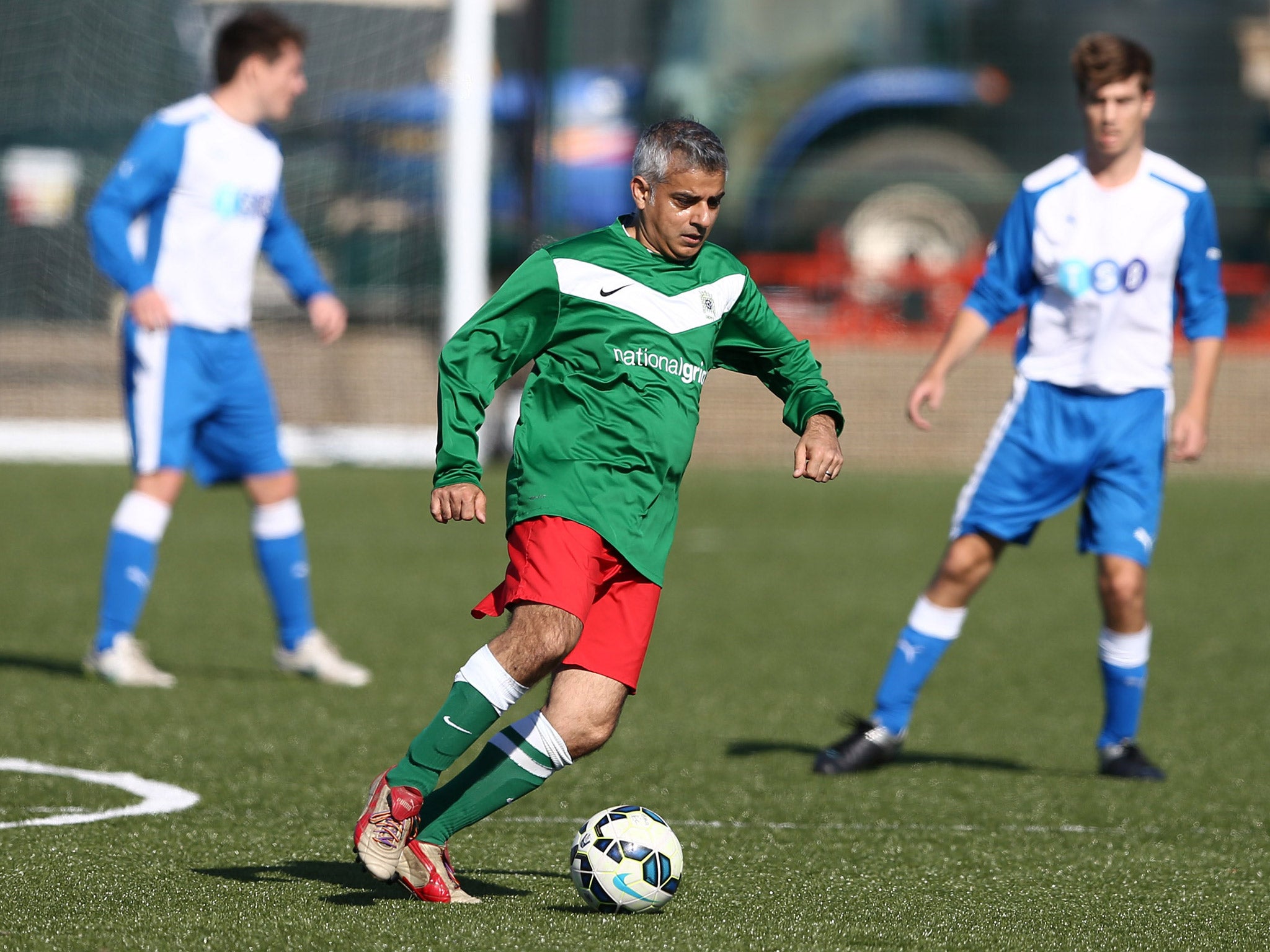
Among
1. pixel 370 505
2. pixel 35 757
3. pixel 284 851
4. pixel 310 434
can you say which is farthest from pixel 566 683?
pixel 310 434

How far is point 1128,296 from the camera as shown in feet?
16.5

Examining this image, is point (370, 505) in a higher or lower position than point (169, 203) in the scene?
lower

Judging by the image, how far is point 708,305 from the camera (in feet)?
12.2


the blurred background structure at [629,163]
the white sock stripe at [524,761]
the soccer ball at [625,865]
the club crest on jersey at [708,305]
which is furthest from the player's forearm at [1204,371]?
the blurred background structure at [629,163]

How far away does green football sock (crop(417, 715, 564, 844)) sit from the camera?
355cm

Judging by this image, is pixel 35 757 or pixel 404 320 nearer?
pixel 35 757

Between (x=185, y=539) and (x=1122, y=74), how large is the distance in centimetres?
644

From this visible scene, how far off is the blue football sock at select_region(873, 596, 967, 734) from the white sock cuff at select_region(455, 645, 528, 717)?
1.93 metres

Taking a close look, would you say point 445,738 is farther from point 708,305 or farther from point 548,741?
point 708,305

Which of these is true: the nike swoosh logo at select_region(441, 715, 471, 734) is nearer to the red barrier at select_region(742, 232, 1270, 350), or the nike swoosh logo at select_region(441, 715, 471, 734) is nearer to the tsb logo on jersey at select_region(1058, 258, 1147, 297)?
the tsb logo on jersey at select_region(1058, 258, 1147, 297)

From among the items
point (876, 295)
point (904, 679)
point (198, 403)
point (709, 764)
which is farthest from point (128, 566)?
point (876, 295)

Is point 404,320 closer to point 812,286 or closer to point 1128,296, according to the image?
point 812,286

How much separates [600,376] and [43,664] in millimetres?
3585

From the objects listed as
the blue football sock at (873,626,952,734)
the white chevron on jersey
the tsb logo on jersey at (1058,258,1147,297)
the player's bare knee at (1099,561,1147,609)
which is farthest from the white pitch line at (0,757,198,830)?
the tsb logo on jersey at (1058,258,1147,297)
